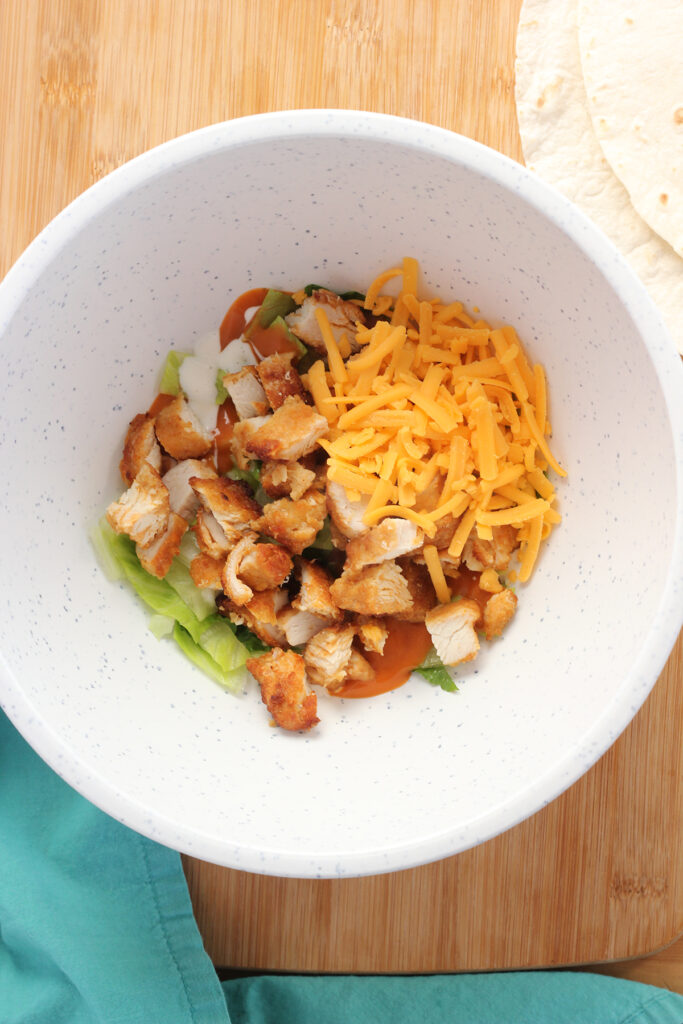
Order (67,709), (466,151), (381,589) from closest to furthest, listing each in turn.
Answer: (466,151) < (67,709) < (381,589)

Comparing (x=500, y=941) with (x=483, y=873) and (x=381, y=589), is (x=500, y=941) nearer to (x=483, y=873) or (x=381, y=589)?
(x=483, y=873)

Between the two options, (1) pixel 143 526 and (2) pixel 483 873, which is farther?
(2) pixel 483 873

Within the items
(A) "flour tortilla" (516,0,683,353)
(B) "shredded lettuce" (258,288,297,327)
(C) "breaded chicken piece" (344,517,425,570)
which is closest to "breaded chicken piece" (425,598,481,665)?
(C) "breaded chicken piece" (344,517,425,570)

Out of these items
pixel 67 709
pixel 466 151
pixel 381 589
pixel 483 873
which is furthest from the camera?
pixel 483 873

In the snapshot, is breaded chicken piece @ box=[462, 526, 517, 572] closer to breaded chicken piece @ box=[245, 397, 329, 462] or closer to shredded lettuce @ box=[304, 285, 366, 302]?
breaded chicken piece @ box=[245, 397, 329, 462]

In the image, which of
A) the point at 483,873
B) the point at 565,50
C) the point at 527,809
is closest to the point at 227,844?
the point at 527,809

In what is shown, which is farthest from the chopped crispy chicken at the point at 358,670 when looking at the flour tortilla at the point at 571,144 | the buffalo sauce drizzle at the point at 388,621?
the flour tortilla at the point at 571,144

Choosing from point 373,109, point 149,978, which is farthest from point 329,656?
point 373,109
